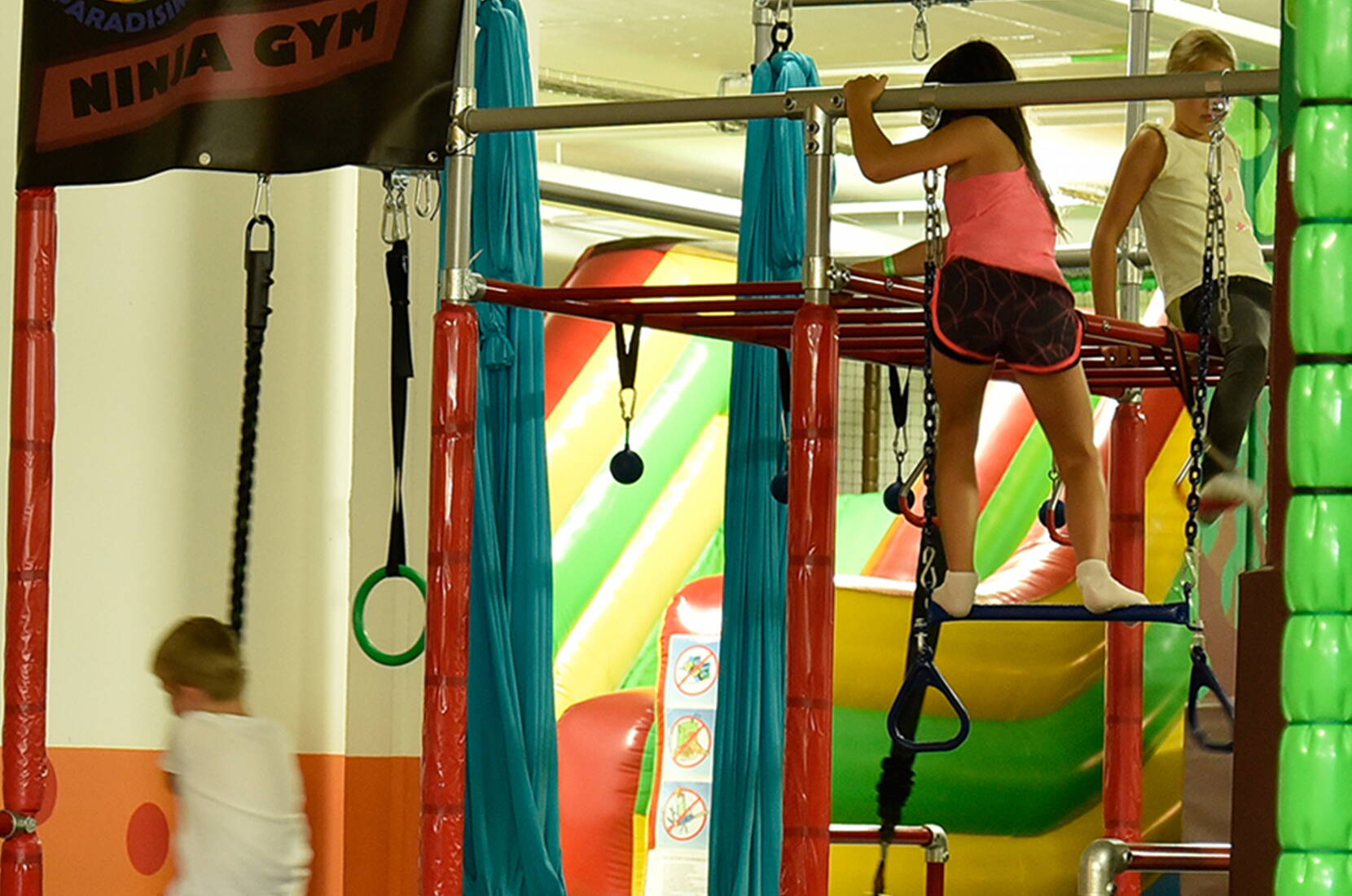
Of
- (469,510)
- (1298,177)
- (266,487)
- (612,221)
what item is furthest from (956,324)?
(612,221)

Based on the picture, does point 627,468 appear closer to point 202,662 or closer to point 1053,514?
point 202,662

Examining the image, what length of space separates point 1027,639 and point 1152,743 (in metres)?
0.55

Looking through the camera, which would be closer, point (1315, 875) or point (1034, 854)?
point (1315, 875)

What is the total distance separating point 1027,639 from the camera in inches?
299

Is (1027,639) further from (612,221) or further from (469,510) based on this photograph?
(612,221)

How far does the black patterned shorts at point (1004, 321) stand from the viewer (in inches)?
174

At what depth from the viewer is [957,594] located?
14.4ft

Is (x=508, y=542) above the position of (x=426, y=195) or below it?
below

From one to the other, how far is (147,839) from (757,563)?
183 centimetres

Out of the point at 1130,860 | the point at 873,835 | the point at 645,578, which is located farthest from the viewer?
the point at 645,578

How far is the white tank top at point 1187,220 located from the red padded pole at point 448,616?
1.84m

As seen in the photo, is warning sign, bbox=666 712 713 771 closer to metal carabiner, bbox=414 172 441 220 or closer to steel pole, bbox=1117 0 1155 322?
steel pole, bbox=1117 0 1155 322

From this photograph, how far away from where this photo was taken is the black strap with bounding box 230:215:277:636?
492cm

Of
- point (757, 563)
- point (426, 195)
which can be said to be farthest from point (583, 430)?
point (426, 195)
